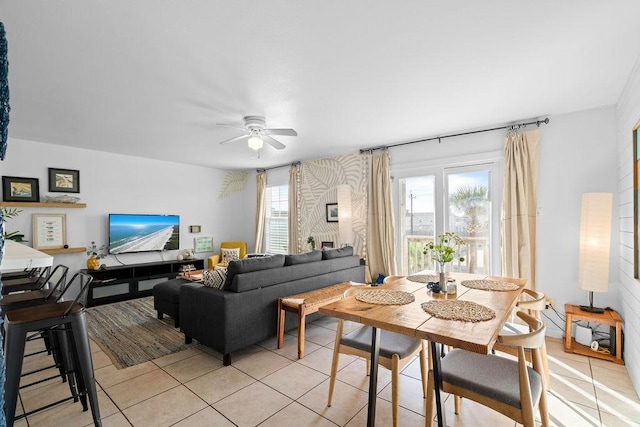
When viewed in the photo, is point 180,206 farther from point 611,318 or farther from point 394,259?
point 611,318

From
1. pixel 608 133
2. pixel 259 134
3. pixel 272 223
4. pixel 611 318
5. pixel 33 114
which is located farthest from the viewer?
pixel 272 223

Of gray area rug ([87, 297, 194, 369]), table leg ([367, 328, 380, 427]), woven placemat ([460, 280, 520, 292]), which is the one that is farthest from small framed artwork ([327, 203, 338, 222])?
table leg ([367, 328, 380, 427])

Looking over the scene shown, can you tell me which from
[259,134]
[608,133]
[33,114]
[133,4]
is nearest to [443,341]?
[133,4]

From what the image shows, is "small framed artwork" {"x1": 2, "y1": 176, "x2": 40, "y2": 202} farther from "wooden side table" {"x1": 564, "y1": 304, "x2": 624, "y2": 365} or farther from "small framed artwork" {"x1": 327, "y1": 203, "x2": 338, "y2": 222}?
"wooden side table" {"x1": 564, "y1": 304, "x2": 624, "y2": 365}

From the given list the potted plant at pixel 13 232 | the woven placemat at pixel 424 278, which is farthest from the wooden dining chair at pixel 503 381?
the potted plant at pixel 13 232

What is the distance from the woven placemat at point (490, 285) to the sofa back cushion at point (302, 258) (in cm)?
177

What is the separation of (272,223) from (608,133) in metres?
5.77

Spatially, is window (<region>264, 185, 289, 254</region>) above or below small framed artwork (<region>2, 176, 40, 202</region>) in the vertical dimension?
below

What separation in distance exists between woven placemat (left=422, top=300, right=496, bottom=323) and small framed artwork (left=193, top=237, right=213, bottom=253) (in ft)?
18.8

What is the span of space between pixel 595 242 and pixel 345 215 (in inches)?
124

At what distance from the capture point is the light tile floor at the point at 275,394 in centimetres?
210

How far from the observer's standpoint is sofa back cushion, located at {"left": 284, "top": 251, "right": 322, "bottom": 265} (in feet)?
11.6

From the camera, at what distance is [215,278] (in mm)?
3076

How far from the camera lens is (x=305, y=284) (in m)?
3.59
